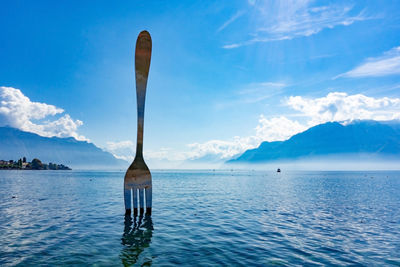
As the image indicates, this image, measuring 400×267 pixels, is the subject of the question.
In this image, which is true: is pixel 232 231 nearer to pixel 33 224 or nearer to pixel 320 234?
pixel 320 234

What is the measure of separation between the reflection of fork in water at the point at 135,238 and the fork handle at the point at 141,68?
543 centimetres

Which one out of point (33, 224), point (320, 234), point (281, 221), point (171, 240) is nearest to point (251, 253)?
point (171, 240)

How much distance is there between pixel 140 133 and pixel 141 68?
476cm

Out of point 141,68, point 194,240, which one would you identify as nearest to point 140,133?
point 141,68

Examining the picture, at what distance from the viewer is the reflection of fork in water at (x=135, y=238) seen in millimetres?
11295

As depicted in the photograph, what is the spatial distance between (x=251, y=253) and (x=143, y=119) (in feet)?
37.3

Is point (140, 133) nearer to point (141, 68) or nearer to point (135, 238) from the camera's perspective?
point (141, 68)

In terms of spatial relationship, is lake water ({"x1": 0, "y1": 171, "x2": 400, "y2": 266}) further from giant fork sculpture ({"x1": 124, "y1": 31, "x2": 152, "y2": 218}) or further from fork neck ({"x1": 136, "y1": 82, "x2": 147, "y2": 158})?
fork neck ({"x1": 136, "y1": 82, "x2": 147, "y2": 158})

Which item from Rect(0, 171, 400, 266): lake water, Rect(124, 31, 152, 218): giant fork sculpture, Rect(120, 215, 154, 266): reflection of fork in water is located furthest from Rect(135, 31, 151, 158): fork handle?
Rect(0, 171, 400, 266): lake water

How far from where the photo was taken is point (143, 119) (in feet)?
55.8

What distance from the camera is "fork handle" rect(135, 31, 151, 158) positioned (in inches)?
632

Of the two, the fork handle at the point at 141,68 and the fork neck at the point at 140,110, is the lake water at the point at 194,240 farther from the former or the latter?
the fork handle at the point at 141,68

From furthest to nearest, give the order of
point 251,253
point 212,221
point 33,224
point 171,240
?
point 212,221 < point 33,224 < point 171,240 < point 251,253

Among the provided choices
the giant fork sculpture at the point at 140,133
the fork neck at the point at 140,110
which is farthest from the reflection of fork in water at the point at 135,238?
the fork neck at the point at 140,110
